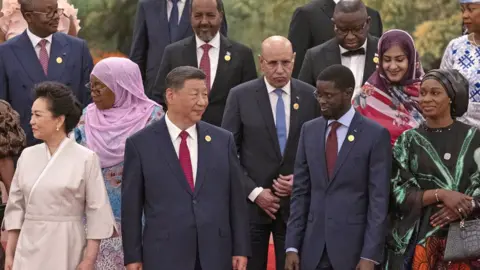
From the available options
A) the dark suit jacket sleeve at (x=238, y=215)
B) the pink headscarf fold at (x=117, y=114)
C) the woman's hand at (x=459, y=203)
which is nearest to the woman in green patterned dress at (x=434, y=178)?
the woman's hand at (x=459, y=203)

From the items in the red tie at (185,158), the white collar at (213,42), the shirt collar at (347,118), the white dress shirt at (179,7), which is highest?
the white dress shirt at (179,7)

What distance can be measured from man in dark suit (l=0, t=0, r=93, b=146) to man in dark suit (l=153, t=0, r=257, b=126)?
57 cm

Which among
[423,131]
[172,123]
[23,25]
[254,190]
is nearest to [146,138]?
[172,123]

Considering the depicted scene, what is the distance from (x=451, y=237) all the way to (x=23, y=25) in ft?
13.3

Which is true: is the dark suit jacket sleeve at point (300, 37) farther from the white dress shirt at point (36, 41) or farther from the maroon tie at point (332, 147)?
the maroon tie at point (332, 147)

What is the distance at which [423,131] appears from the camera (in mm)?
6492

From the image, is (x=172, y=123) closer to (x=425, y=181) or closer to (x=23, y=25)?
(x=425, y=181)

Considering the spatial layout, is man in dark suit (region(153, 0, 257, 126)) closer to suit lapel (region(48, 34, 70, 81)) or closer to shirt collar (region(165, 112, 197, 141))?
suit lapel (region(48, 34, 70, 81))

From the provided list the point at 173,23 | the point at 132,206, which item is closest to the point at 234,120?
the point at 132,206

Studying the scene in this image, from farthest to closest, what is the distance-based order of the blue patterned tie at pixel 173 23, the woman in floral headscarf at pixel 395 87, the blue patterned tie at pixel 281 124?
1. the blue patterned tie at pixel 173 23
2. the blue patterned tie at pixel 281 124
3. the woman in floral headscarf at pixel 395 87

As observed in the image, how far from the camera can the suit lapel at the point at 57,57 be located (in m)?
7.96

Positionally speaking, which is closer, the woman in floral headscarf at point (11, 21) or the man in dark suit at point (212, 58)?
the man in dark suit at point (212, 58)

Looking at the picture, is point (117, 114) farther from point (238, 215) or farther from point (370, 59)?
point (370, 59)

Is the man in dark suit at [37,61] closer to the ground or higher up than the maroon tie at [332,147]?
higher up
